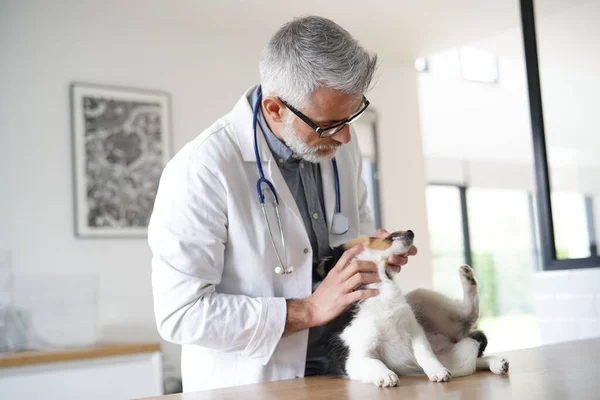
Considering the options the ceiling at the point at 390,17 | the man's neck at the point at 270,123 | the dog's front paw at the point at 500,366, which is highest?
the ceiling at the point at 390,17

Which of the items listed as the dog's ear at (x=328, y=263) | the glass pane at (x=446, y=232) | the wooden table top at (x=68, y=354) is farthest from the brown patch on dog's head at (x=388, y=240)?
the glass pane at (x=446, y=232)

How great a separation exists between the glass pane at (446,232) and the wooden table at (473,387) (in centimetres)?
641

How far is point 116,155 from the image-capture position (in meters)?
4.06

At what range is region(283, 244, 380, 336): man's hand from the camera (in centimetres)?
139

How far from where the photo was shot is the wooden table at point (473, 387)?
1059mm

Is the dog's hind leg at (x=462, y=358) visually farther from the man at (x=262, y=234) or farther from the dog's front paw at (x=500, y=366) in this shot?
the man at (x=262, y=234)

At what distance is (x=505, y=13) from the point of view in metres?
4.68

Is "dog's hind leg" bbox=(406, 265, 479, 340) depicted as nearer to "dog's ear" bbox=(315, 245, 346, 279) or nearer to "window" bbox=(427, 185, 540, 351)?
"dog's ear" bbox=(315, 245, 346, 279)

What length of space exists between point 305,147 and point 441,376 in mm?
664

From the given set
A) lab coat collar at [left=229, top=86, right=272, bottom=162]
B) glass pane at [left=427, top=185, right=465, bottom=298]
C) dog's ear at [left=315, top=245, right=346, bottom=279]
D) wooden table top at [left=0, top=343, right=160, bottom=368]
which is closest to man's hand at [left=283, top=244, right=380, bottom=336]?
dog's ear at [left=315, top=245, right=346, bottom=279]

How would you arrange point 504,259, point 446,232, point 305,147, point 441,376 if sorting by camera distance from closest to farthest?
point 441,376
point 305,147
point 446,232
point 504,259

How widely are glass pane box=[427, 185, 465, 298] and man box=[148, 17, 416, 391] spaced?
6317 mm

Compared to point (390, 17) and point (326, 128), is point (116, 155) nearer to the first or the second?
point (390, 17)

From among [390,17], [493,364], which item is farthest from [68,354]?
[390,17]
